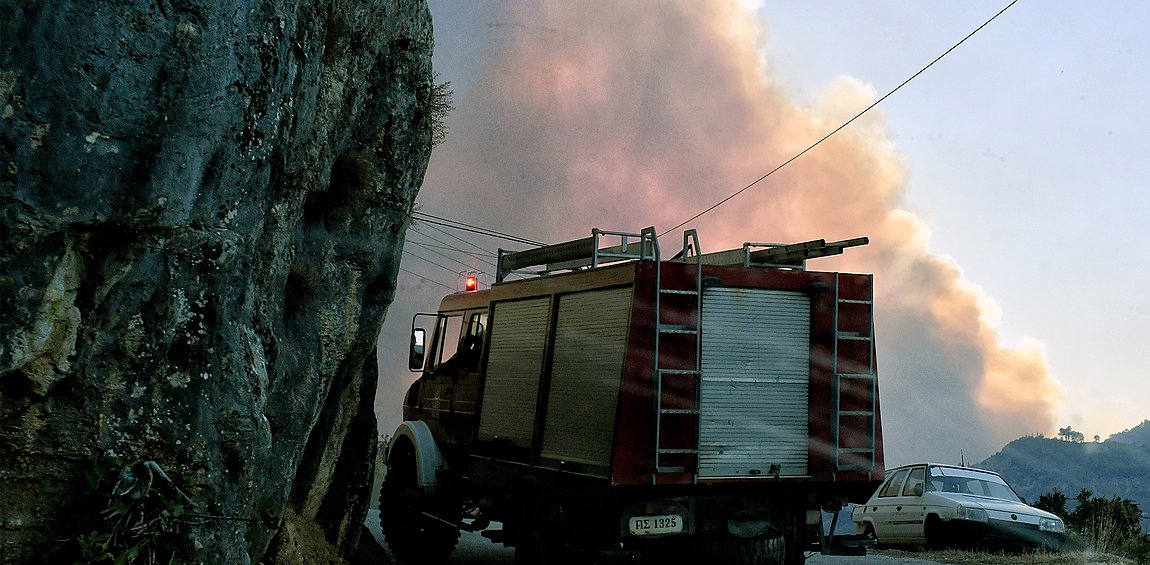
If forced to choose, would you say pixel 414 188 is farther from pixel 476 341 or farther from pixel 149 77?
pixel 149 77

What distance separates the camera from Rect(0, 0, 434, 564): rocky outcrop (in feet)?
18.6

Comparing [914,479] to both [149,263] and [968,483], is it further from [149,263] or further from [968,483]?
[149,263]

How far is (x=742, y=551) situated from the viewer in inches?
355

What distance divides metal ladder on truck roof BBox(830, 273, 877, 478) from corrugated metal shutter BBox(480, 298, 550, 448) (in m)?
2.91

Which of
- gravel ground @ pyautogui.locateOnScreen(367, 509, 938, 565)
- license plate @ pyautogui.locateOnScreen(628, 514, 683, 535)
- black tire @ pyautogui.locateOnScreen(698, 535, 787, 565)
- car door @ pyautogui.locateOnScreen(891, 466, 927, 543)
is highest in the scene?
car door @ pyautogui.locateOnScreen(891, 466, 927, 543)

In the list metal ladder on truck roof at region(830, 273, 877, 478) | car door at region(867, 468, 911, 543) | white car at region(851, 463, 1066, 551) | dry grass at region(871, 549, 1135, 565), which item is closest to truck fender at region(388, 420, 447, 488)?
metal ladder on truck roof at region(830, 273, 877, 478)

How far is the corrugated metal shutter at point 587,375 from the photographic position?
8531 mm

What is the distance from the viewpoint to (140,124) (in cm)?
605

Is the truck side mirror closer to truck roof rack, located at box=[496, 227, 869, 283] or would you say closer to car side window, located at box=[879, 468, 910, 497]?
truck roof rack, located at box=[496, 227, 869, 283]

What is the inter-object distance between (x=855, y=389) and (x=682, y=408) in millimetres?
1928

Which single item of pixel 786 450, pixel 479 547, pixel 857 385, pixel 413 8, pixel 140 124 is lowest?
pixel 479 547

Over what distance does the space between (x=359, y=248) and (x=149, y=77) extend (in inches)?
138

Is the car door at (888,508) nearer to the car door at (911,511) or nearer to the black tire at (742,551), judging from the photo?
the car door at (911,511)

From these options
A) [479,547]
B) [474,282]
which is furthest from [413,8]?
[479,547]
